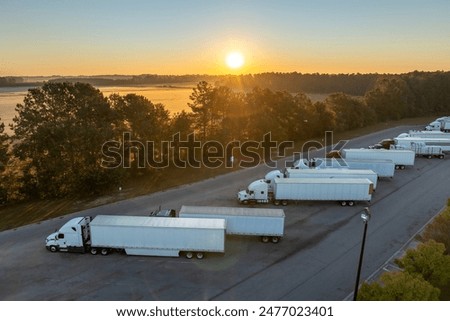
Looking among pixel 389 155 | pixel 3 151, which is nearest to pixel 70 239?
pixel 3 151

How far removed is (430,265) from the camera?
1769 centimetres

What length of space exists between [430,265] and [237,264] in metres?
11.0

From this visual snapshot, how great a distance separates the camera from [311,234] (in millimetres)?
27719

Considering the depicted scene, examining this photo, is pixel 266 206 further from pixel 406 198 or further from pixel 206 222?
pixel 406 198

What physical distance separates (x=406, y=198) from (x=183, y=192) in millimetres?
22765

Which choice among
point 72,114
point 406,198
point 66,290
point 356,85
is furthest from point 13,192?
point 356,85

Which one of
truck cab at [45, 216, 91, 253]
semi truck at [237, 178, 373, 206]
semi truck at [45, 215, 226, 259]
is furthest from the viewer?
semi truck at [237, 178, 373, 206]

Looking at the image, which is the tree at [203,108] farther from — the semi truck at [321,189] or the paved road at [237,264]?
the paved road at [237,264]

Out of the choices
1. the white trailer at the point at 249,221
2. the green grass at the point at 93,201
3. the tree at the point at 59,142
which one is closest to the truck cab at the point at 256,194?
the white trailer at the point at 249,221

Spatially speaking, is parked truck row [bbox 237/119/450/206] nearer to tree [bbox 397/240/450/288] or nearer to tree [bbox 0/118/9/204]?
tree [bbox 397/240/450/288]

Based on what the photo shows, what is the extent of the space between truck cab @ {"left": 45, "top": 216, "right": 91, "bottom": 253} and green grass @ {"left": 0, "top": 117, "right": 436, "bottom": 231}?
24.6 ft

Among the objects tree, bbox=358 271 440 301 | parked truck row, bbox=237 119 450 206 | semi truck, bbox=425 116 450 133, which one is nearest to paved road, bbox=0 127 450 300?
parked truck row, bbox=237 119 450 206

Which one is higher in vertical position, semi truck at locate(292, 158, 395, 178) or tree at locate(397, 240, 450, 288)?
semi truck at locate(292, 158, 395, 178)

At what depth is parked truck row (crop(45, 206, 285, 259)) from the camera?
23328 mm
